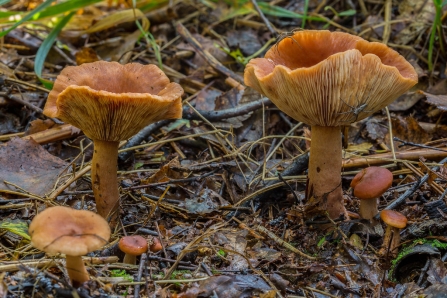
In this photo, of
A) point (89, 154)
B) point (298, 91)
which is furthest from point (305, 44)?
point (89, 154)

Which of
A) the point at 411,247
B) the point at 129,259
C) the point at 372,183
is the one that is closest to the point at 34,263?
the point at 129,259

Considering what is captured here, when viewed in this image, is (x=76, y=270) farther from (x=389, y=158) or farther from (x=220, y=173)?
(x=389, y=158)

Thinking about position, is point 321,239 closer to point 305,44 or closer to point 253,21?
point 305,44

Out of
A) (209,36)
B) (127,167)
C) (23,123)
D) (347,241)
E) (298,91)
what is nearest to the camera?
(298,91)

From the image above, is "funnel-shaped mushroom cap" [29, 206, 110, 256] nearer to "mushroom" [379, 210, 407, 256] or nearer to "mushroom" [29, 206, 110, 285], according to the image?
"mushroom" [29, 206, 110, 285]

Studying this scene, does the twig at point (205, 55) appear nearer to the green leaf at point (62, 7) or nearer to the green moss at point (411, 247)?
the green leaf at point (62, 7)

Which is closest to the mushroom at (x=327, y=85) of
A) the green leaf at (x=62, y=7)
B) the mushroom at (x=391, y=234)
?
the mushroom at (x=391, y=234)

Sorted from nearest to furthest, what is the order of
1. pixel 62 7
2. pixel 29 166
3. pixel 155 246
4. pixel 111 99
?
pixel 111 99 → pixel 155 246 → pixel 29 166 → pixel 62 7
